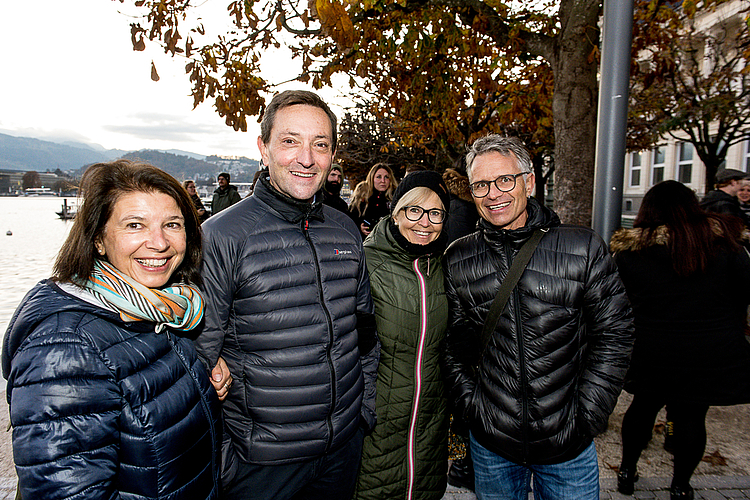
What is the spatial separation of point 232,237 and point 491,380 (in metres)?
1.39

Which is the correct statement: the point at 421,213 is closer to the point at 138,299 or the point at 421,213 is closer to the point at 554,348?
the point at 554,348

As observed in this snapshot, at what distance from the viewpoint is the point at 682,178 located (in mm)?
18422

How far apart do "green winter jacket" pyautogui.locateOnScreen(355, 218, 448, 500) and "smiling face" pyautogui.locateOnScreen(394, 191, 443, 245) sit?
0.34 feet

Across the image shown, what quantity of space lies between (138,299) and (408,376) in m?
1.43

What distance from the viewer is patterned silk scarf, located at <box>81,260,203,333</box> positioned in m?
1.28

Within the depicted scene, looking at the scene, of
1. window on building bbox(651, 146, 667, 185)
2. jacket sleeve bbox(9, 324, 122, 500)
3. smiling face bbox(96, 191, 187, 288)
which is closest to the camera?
jacket sleeve bbox(9, 324, 122, 500)

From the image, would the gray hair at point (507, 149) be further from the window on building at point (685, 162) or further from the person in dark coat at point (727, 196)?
the window on building at point (685, 162)

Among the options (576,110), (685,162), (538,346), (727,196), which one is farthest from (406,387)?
(685,162)

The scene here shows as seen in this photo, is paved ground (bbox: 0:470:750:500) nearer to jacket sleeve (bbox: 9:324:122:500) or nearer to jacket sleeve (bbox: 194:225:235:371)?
jacket sleeve (bbox: 194:225:235:371)

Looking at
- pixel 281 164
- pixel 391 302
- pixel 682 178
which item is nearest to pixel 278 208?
pixel 281 164

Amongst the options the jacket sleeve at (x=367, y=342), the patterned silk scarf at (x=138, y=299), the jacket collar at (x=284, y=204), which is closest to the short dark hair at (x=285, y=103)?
the jacket collar at (x=284, y=204)

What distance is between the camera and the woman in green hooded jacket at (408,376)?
227cm

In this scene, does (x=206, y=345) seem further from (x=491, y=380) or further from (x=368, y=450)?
(x=491, y=380)

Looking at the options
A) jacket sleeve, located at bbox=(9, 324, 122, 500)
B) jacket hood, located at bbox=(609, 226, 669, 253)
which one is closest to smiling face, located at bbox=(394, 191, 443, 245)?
jacket hood, located at bbox=(609, 226, 669, 253)
